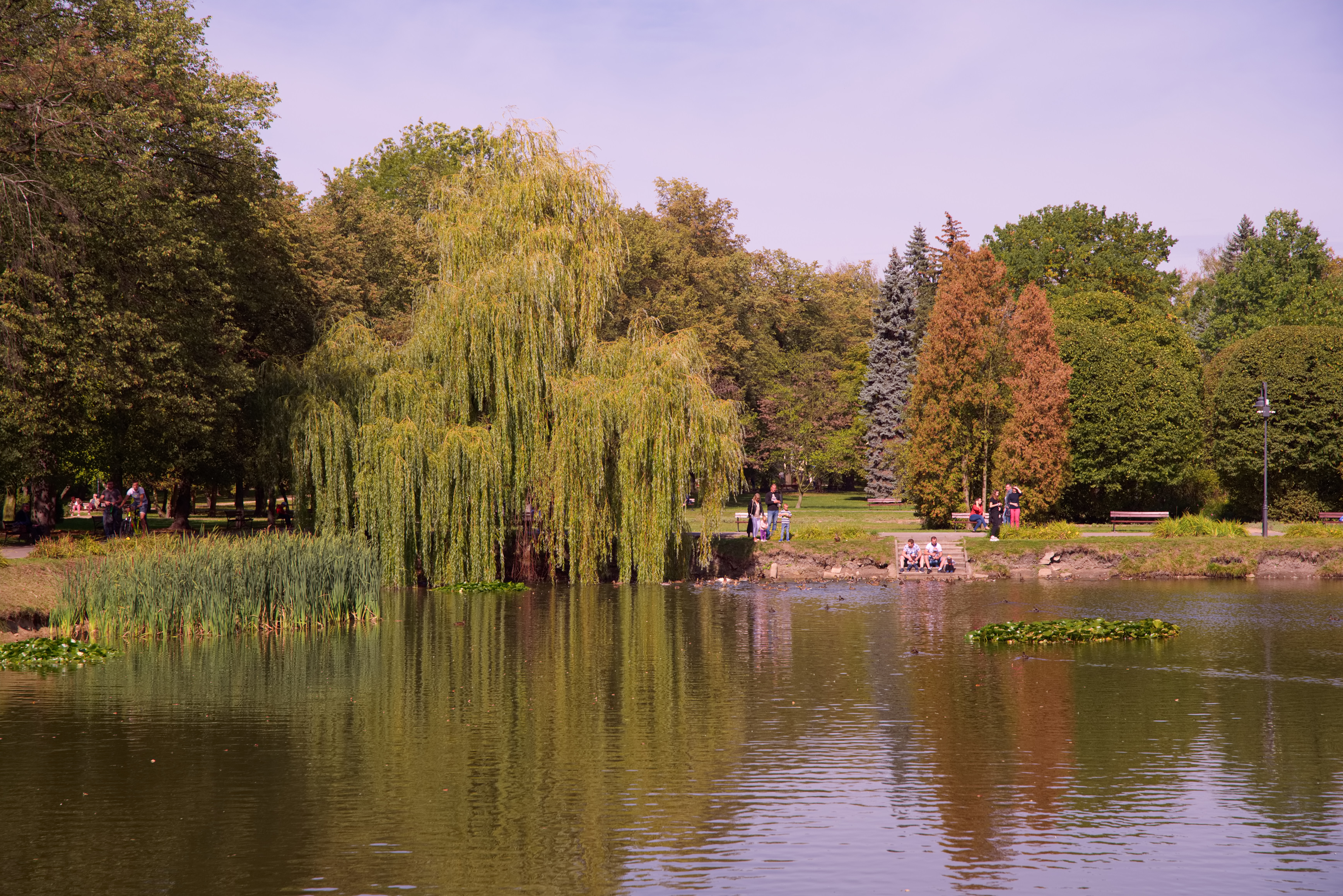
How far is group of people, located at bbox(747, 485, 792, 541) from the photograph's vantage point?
3797cm

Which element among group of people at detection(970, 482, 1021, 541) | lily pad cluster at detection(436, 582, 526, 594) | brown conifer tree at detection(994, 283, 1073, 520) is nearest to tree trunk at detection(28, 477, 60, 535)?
lily pad cluster at detection(436, 582, 526, 594)

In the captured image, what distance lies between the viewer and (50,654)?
19938 mm

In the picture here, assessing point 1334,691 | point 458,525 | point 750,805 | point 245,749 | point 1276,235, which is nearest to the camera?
point 750,805

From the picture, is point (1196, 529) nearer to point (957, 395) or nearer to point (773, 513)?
point (957, 395)

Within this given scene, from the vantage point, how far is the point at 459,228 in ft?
106

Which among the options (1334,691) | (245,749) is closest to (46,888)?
(245,749)

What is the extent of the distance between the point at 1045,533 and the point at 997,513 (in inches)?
77.6

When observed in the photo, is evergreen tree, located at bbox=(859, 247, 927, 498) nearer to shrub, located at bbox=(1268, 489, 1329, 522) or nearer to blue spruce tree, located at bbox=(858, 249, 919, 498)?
blue spruce tree, located at bbox=(858, 249, 919, 498)

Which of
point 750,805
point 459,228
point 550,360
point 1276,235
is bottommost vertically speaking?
point 750,805

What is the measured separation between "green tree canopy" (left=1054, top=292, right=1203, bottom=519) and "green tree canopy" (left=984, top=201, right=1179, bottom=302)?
13839 mm

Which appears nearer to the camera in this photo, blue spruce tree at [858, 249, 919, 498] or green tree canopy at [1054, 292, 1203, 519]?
green tree canopy at [1054, 292, 1203, 519]

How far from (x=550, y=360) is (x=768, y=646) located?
12.8 metres

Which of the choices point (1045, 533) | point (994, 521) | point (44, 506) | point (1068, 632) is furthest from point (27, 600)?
point (1045, 533)

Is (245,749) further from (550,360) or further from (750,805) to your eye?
(550,360)
